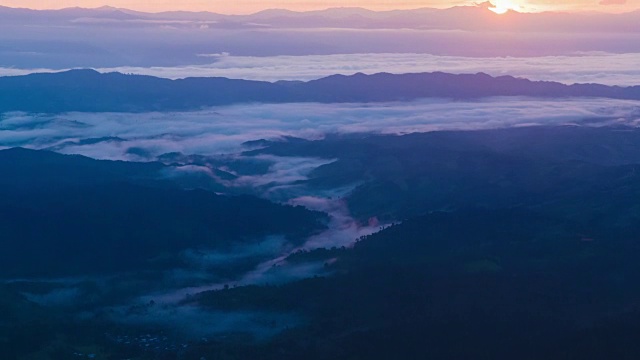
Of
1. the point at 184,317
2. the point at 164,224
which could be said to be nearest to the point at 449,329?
the point at 184,317

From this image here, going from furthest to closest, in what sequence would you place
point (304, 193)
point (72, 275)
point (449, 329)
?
1. point (304, 193)
2. point (72, 275)
3. point (449, 329)

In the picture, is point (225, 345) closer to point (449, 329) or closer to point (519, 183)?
point (449, 329)

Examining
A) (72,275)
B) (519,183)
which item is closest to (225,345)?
(72,275)

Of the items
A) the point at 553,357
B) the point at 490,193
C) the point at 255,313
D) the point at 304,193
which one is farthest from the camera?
the point at 304,193

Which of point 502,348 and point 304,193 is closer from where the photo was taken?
point 502,348

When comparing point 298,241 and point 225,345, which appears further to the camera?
point 298,241

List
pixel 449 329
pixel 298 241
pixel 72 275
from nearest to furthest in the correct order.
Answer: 1. pixel 449 329
2. pixel 72 275
3. pixel 298 241

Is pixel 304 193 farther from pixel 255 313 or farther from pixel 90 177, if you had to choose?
pixel 255 313

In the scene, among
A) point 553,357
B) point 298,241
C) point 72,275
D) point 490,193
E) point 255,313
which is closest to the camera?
point 553,357
